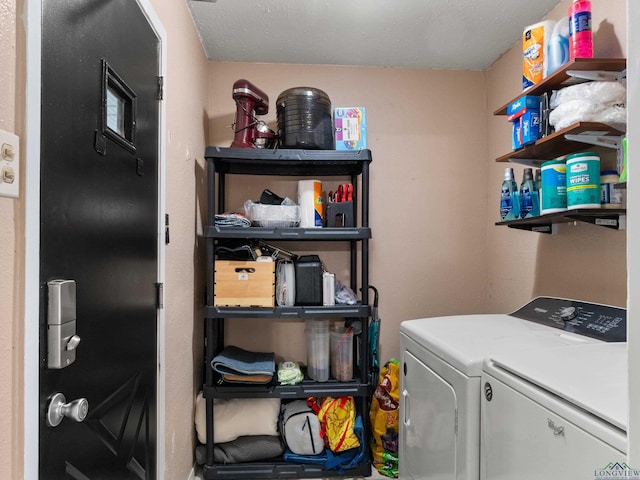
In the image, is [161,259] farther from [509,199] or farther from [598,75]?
[598,75]

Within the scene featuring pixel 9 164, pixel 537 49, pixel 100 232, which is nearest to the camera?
pixel 9 164

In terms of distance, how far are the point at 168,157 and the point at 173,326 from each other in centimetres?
75

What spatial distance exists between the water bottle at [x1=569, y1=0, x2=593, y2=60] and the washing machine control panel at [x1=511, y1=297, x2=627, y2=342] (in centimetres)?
98

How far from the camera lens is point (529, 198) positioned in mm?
1674

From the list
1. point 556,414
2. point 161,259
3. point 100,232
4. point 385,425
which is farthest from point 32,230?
point 385,425

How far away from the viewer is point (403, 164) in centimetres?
249

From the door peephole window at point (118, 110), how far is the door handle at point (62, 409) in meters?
0.67

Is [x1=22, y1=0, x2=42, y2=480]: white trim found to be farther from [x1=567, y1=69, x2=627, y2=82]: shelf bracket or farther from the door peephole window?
[x1=567, y1=69, x2=627, y2=82]: shelf bracket

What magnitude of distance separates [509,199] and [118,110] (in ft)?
5.64

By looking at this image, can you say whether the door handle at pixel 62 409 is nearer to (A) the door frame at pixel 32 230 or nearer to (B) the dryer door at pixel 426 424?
(A) the door frame at pixel 32 230

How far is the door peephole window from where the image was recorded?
986 mm

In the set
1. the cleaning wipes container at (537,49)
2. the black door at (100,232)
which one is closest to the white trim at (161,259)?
the black door at (100,232)

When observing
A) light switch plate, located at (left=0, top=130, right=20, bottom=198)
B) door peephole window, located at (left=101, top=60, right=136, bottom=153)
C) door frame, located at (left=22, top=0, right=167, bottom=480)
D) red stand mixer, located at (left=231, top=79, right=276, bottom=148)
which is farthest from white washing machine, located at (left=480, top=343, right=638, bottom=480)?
red stand mixer, located at (left=231, top=79, right=276, bottom=148)

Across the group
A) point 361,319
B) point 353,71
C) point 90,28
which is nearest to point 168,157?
point 90,28
